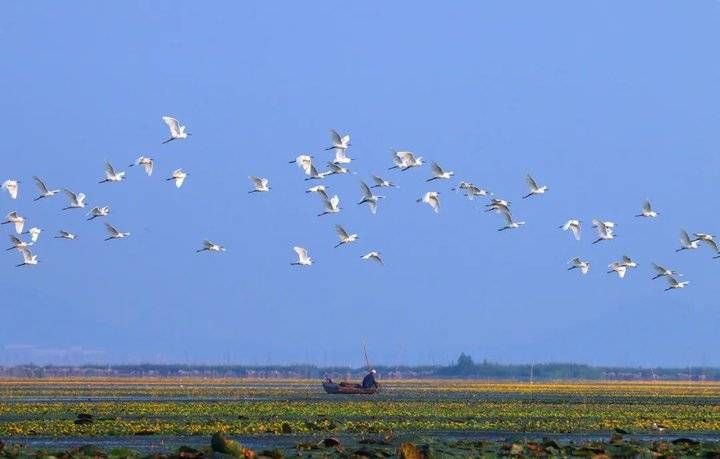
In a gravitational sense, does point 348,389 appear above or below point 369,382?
below

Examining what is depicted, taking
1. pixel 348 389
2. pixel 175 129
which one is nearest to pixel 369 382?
pixel 348 389

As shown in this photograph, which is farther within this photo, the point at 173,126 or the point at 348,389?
the point at 348,389

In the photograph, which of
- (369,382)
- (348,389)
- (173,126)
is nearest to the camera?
(173,126)

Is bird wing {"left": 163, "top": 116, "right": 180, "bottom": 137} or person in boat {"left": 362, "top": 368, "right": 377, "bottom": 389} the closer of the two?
bird wing {"left": 163, "top": 116, "right": 180, "bottom": 137}

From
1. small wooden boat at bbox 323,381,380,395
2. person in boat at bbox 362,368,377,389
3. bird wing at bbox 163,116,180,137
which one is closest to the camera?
bird wing at bbox 163,116,180,137

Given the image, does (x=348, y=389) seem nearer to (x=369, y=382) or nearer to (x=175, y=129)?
(x=369, y=382)

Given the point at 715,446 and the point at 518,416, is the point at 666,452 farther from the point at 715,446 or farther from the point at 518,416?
the point at 518,416

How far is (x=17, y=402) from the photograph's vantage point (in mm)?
61969

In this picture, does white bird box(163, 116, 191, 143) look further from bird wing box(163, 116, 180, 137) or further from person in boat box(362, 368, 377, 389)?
person in boat box(362, 368, 377, 389)

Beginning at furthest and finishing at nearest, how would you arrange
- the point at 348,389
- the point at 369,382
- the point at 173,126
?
the point at 348,389 → the point at 369,382 → the point at 173,126

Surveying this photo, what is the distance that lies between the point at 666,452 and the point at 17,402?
35504mm

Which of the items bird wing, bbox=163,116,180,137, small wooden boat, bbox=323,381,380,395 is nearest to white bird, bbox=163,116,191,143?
bird wing, bbox=163,116,180,137

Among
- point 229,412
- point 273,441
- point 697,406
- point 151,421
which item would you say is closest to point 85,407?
point 229,412

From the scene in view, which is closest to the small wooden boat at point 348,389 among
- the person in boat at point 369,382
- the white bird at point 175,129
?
the person in boat at point 369,382
